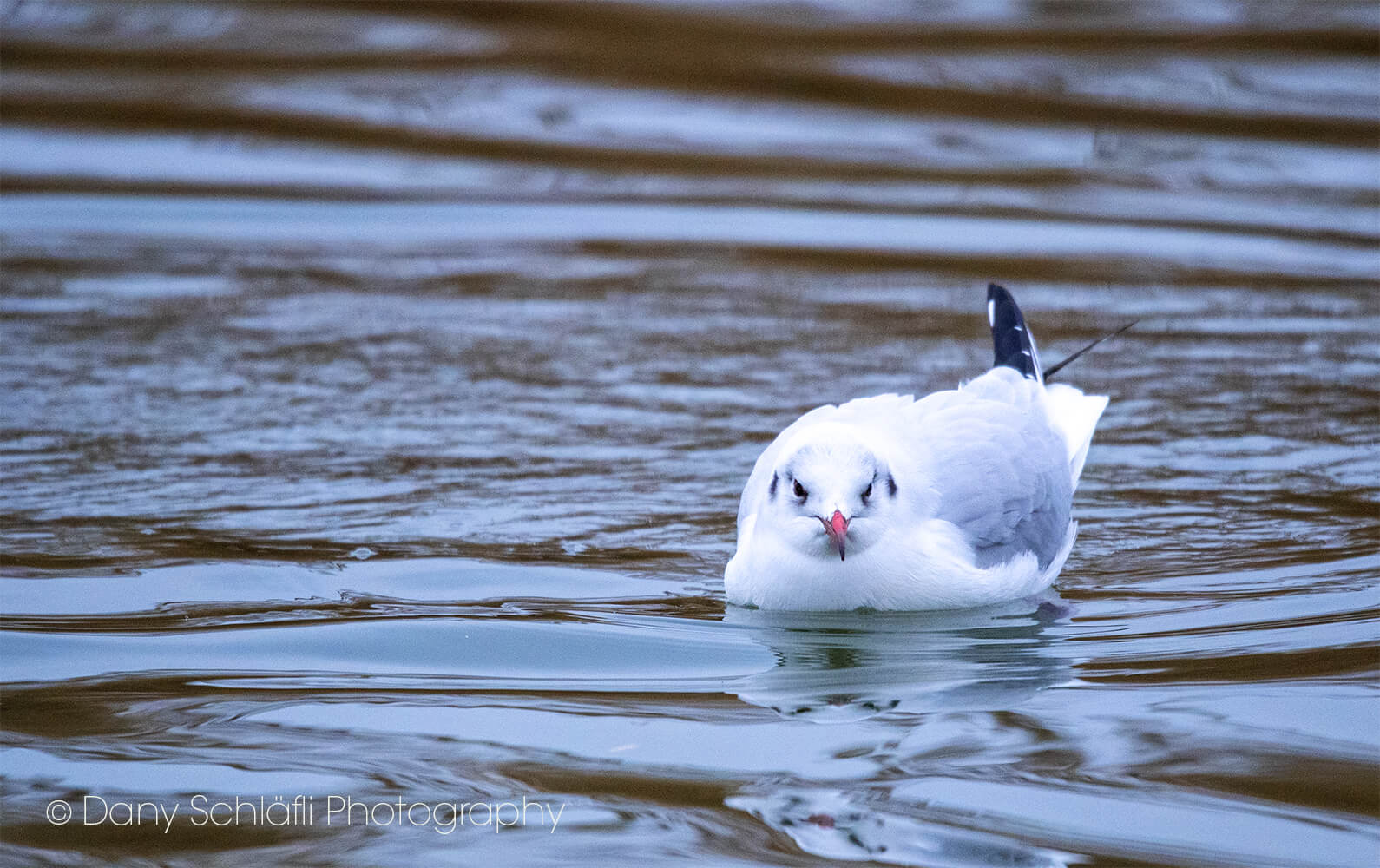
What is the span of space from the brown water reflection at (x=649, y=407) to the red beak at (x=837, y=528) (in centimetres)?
31

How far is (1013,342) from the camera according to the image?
582 centimetres

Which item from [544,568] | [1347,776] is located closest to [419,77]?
[544,568]

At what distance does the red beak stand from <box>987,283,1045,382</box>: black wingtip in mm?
1481

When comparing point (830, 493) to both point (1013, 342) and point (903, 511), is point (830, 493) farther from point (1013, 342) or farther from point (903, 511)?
point (1013, 342)

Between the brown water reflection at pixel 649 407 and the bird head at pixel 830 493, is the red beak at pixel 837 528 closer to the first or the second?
the bird head at pixel 830 493

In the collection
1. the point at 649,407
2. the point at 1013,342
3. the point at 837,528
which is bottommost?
the point at 837,528

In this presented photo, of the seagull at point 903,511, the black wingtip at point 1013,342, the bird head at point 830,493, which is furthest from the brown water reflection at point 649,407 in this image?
the black wingtip at point 1013,342

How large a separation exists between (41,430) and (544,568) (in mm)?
2044

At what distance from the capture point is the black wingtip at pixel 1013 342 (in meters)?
5.79

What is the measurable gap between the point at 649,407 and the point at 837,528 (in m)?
2.30

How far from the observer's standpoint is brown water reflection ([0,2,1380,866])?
12.4 ft

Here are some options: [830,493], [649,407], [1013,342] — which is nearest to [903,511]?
[830,493]

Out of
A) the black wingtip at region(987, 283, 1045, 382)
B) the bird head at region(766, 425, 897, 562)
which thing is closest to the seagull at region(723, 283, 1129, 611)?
the bird head at region(766, 425, 897, 562)

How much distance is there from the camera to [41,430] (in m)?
6.21
